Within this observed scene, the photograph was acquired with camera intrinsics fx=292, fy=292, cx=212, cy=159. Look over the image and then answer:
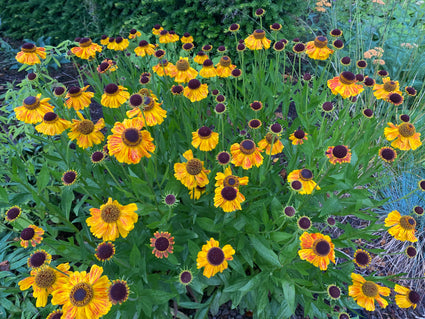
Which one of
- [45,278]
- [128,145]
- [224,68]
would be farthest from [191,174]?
[224,68]

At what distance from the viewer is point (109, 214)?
50.1 inches

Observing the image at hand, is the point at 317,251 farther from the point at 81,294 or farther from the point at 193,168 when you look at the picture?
the point at 81,294

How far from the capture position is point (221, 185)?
1457 mm

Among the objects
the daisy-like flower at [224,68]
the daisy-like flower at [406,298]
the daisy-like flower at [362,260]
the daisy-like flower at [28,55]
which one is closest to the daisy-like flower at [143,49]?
the daisy-like flower at [224,68]

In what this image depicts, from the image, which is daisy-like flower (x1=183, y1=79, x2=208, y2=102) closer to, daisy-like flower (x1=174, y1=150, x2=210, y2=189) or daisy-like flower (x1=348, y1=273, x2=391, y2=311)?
daisy-like flower (x1=174, y1=150, x2=210, y2=189)

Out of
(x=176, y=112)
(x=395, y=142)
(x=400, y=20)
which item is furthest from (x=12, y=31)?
(x=400, y=20)

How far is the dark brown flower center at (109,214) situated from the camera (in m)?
1.27

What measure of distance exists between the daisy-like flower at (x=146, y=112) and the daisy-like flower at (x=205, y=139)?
0.21 m

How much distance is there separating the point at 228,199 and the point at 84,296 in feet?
2.26

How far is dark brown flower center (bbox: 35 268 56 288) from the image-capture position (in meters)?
1.20

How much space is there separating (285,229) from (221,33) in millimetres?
2520

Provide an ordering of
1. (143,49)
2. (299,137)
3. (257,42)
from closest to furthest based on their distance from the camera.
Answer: (299,137)
(257,42)
(143,49)

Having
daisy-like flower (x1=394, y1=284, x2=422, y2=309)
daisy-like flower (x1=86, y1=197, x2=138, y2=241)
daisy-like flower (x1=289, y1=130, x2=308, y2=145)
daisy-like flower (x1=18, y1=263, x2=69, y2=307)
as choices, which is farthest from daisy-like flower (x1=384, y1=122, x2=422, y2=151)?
daisy-like flower (x1=18, y1=263, x2=69, y2=307)

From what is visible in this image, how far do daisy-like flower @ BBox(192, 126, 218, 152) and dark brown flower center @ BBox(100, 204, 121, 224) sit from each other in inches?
20.5
